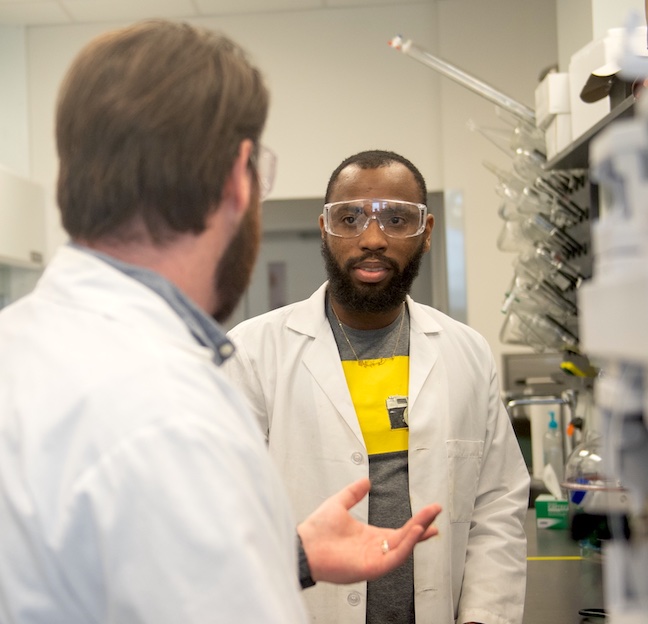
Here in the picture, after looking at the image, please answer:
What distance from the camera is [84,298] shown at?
2.73ft

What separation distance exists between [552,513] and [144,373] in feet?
7.25

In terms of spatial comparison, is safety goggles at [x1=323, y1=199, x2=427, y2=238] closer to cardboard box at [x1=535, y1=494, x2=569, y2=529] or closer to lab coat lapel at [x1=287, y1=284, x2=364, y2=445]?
lab coat lapel at [x1=287, y1=284, x2=364, y2=445]

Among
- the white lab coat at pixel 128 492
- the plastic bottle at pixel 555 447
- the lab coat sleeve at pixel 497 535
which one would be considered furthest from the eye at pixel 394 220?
the plastic bottle at pixel 555 447

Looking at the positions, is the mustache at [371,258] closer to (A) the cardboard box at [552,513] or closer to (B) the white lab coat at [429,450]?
(B) the white lab coat at [429,450]

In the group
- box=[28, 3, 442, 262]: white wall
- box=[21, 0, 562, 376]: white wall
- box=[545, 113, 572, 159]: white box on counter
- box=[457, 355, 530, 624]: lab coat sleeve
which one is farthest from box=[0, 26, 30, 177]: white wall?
box=[457, 355, 530, 624]: lab coat sleeve

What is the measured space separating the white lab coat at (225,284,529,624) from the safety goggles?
17cm

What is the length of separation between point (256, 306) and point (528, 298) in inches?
102

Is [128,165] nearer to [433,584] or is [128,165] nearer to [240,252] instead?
[240,252]

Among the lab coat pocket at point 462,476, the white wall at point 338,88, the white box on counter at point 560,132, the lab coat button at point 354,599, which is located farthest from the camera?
the white wall at point 338,88

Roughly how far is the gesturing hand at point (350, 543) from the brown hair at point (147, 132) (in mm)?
482

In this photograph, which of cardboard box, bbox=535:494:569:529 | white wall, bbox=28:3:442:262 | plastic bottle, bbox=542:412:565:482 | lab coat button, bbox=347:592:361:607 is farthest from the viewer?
white wall, bbox=28:3:442:262

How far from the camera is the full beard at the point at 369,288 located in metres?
1.79

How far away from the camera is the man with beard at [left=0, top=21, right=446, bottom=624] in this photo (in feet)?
2.30

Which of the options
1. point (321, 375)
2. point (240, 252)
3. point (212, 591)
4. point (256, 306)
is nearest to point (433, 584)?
point (321, 375)
